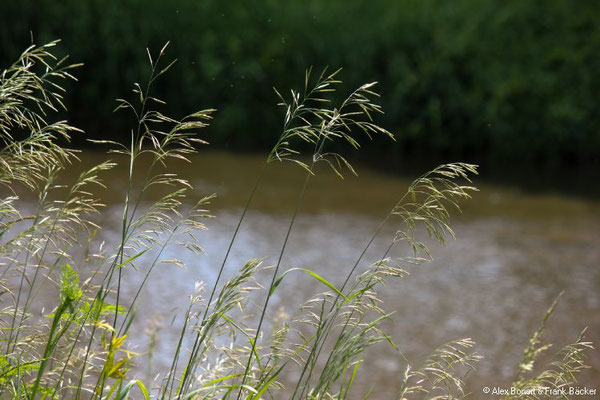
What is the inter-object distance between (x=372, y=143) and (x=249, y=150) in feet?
3.44

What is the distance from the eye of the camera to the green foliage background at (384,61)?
788 cm

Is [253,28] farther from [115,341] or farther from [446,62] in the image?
[115,341]

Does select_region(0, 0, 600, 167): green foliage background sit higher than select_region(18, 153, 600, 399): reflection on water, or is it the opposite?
select_region(0, 0, 600, 167): green foliage background

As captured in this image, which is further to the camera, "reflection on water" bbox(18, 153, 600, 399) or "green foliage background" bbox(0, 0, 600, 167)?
"green foliage background" bbox(0, 0, 600, 167)

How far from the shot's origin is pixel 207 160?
24.6 ft

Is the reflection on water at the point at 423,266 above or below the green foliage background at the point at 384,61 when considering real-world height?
below

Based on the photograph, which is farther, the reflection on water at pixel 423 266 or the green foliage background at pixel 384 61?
the green foliage background at pixel 384 61

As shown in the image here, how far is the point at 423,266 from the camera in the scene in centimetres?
534

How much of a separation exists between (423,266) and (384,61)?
3.11 metres

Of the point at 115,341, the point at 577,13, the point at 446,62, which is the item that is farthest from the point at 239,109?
the point at 115,341

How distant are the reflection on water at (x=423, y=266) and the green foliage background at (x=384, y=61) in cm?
86

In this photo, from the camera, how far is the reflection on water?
14.2 ft

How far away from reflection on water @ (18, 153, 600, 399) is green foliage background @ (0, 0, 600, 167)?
0.86 meters

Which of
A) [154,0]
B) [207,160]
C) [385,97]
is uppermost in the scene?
[154,0]
